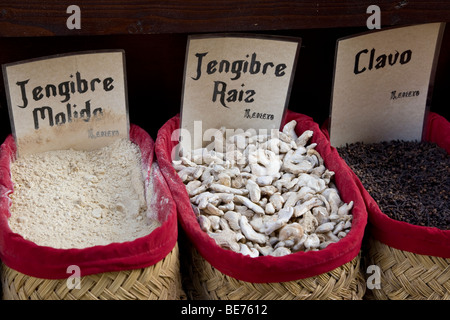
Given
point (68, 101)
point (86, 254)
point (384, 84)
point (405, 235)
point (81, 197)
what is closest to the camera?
point (86, 254)

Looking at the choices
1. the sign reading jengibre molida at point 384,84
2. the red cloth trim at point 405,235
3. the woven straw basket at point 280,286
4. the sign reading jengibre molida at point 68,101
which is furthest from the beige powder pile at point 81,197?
the sign reading jengibre molida at point 384,84

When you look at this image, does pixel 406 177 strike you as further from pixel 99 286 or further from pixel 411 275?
pixel 99 286

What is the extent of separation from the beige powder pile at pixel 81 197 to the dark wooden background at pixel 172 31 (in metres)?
0.25

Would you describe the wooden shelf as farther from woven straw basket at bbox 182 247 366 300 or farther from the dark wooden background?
woven straw basket at bbox 182 247 366 300

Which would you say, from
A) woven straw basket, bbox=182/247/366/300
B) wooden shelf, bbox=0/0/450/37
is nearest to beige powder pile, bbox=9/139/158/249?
woven straw basket, bbox=182/247/366/300

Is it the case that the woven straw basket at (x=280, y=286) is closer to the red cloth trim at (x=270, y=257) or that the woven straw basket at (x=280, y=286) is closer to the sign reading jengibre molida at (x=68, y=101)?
the red cloth trim at (x=270, y=257)

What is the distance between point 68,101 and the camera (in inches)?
54.9

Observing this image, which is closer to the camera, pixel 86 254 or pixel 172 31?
pixel 86 254

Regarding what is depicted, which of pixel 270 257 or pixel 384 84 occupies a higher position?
pixel 384 84

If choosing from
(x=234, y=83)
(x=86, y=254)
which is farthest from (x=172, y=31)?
(x=86, y=254)

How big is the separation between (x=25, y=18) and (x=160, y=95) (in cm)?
52

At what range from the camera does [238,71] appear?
1480 millimetres

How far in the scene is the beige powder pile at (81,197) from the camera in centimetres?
117

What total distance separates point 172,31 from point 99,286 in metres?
0.60
